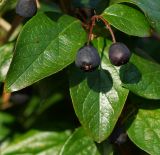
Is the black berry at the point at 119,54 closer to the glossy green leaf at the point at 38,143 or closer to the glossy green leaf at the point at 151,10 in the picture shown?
the glossy green leaf at the point at 151,10

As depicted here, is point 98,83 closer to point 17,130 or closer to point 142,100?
point 142,100

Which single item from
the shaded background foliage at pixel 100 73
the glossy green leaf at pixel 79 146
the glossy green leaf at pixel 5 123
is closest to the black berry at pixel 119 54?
the shaded background foliage at pixel 100 73

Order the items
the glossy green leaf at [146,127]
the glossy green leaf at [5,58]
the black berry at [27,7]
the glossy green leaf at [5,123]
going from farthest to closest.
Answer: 1. the glossy green leaf at [5,123]
2. the glossy green leaf at [5,58]
3. the glossy green leaf at [146,127]
4. the black berry at [27,7]

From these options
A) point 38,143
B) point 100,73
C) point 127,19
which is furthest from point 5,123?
point 127,19

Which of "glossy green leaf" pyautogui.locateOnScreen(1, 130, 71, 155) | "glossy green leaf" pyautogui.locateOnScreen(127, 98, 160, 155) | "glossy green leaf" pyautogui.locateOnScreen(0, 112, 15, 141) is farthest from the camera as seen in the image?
"glossy green leaf" pyautogui.locateOnScreen(0, 112, 15, 141)

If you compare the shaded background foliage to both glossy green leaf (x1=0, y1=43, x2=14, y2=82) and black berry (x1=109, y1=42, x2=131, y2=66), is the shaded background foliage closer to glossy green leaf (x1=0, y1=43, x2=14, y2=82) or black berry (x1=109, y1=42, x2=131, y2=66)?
glossy green leaf (x1=0, y1=43, x2=14, y2=82)

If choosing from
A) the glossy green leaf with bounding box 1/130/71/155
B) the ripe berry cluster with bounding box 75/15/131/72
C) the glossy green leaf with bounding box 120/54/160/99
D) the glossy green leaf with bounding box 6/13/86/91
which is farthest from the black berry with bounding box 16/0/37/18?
the glossy green leaf with bounding box 1/130/71/155
